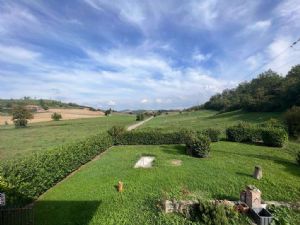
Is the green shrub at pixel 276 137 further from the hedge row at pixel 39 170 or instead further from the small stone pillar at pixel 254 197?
the hedge row at pixel 39 170

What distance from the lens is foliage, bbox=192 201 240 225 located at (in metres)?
6.82

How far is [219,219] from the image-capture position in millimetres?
6816

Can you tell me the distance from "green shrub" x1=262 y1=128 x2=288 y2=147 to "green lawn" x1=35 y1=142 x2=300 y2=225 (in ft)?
8.84

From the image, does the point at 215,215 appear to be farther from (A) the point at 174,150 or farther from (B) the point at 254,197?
(A) the point at 174,150

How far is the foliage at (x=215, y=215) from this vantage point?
6824 mm

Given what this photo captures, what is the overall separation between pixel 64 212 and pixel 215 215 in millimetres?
5130

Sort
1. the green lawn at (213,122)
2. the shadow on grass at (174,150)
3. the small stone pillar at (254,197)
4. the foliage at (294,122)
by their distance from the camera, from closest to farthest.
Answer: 1. the small stone pillar at (254,197)
2. the shadow on grass at (174,150)
3. the foliage at (294,122)
4. the green lawn at (213,122)

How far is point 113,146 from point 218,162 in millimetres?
9933

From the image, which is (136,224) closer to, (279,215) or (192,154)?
(279,215)

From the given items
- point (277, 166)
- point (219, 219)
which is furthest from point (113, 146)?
point (219, 219)

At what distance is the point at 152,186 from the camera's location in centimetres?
962

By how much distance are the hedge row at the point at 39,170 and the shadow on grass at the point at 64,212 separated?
2.50 ft

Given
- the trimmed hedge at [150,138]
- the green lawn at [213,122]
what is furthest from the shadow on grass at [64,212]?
the green lawn at [213,122]

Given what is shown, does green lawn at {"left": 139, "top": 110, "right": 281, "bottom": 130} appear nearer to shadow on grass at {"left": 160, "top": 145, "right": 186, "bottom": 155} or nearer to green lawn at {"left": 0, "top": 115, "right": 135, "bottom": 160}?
shadow on grass at {"left": 160, "top": 145, "right": 186, "bottom": 155}
